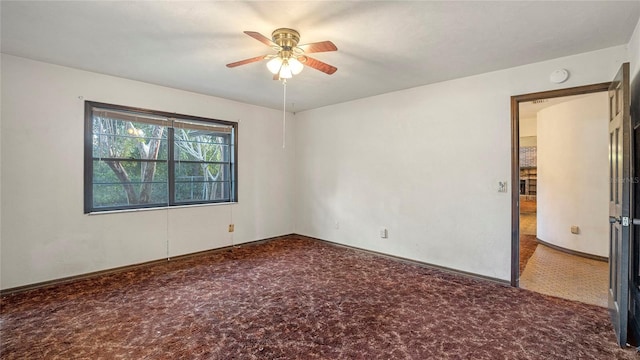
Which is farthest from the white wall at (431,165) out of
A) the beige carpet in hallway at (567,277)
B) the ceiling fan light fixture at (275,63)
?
the ceiling fan light fixture at (275,63)

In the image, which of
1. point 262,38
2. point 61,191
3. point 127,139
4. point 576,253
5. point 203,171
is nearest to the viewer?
point 262,38

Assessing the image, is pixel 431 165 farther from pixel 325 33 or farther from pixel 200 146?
pixel 200 146

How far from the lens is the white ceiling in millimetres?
2172

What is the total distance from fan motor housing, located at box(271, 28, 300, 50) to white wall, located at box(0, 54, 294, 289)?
249 centimetres

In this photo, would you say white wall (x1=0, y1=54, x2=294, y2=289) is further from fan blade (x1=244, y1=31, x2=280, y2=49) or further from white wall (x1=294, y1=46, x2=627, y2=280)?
fan blade (x1=244, y1=31, x2=280, y2=49)

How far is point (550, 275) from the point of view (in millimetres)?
3701

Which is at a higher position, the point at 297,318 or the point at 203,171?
the point at 203,171

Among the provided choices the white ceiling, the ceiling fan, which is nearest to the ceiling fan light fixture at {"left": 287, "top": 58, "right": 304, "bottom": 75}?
the ceiling fan

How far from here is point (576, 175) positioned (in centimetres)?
470

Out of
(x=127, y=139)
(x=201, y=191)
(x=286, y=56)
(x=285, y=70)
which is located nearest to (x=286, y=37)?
(x=286, y=56)

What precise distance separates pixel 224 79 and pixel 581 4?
3.52 meters

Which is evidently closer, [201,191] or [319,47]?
[319,47]

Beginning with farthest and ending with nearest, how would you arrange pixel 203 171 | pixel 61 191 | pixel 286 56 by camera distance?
pixel 203 171
pixel 61 191
pixel 286 56

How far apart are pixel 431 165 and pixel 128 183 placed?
13.4 feet
